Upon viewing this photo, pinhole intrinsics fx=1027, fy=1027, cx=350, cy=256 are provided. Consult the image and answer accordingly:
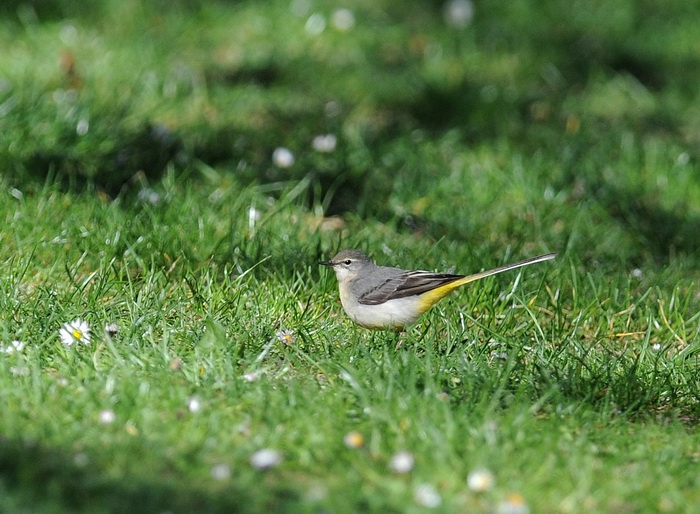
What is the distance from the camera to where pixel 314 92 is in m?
8.39

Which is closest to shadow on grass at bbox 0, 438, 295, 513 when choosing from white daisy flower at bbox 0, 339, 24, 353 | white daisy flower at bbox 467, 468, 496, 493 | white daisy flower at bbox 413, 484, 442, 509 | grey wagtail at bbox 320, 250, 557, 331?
white daisy flower at bbox 413, 484, 442, 509

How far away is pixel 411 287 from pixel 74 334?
5.45 feet

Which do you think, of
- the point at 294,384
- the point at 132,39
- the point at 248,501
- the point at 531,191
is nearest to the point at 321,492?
the point at 248,501

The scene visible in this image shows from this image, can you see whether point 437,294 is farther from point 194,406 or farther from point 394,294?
point 194,406

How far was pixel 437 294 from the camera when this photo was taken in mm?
5168

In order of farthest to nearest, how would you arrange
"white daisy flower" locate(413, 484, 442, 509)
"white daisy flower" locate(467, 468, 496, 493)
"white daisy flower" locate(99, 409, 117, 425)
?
1. "white daisy flower" locate(99, 409, 117, 425)
2. "white daisy flower" locate(467, 468, 496, 493)
3. "white daisy flower" locate(413, 484, 442, 509)

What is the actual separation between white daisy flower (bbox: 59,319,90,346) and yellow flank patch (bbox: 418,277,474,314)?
1.63 meters

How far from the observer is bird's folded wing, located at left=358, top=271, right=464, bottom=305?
200 inches

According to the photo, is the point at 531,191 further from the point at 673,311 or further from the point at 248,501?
the point at 248,501

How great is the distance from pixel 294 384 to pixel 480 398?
78 centimetres

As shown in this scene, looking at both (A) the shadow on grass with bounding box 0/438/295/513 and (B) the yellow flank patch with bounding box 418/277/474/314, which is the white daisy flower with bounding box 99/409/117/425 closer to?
(A) the shadow on grass with bounding box 0/438/295/513

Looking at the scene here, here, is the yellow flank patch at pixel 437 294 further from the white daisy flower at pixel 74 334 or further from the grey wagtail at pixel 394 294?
the white daisy flower at pixel 74 334

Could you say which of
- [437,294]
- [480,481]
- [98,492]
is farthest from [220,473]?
[437,294]

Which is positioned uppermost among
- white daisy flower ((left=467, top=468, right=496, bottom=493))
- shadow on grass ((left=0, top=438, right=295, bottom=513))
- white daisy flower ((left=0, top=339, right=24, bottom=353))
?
shadow on grass ((left=0, top=438, right=295, bottom=513))
